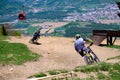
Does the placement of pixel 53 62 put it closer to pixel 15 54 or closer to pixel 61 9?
pixel 15 54

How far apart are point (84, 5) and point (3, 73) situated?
10484cm

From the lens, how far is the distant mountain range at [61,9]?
335 ft

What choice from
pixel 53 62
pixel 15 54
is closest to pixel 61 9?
pixel 15 54

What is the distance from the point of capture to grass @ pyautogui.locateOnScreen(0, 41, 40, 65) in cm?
2273

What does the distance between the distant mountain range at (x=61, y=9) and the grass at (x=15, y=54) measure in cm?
6972

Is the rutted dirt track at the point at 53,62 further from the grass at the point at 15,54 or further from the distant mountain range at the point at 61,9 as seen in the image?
the distant mountain range at the point at 61,9

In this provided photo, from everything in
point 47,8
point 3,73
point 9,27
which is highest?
point 3,73

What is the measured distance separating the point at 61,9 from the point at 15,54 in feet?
319

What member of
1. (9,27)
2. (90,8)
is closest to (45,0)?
(90,8)

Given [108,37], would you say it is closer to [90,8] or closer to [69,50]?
[69,50]

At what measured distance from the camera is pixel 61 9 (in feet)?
398

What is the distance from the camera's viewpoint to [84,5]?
403 feet

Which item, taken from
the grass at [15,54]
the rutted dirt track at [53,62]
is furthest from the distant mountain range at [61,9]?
the grass at [15,54]

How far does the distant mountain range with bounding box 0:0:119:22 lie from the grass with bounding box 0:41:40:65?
6972 centimetres
